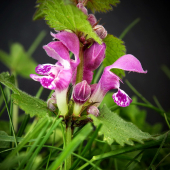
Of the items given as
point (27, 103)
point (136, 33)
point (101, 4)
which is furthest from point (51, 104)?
point (136, 33)

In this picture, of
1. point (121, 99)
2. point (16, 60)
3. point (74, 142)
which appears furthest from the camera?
point (16, 60)

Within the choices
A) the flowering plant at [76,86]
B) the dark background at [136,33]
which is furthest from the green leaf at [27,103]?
the dark background at [136,33]

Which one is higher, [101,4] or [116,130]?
[101,4]

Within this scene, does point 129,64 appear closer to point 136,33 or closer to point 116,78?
point 116,78

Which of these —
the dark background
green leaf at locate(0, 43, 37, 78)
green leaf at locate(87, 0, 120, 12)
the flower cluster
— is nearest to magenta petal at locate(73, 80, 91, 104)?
the flower cluster

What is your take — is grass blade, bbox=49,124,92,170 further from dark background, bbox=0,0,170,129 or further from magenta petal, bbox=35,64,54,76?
dark background, bbox=0,0,170,129

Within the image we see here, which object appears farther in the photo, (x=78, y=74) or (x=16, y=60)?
(x=16, y=60)

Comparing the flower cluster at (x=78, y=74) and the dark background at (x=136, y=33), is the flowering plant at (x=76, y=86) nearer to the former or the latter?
the flower cluster at (x=78, y=74)

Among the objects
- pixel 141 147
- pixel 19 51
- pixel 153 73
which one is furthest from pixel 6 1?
pixel 141 147
